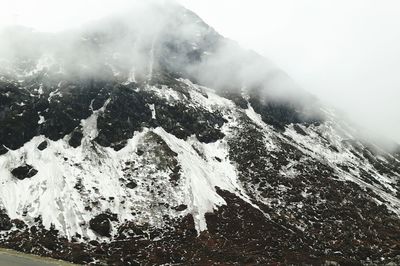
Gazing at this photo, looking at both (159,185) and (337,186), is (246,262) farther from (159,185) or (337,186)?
(337,186)

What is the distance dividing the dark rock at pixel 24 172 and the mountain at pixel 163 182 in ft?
1.35

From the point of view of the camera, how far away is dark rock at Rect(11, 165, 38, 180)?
434 feet

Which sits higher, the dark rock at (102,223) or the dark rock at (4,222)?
the dark rock at (102,223)

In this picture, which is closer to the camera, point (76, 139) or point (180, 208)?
point (180, 208)

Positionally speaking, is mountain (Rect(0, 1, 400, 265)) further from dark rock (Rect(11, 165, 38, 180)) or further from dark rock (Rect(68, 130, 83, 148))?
dark rock (Rect(68, 130, 83, 148))

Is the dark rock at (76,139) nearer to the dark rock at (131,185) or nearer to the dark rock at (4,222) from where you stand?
the dark rock at (131,185)

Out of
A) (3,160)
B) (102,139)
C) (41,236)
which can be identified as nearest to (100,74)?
(102,139)

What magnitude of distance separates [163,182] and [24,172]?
130 feet

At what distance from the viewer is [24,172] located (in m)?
134

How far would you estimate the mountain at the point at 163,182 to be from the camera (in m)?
113

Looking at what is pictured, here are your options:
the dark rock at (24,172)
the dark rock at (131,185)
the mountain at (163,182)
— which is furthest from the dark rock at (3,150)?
the dark rock at (131,185)

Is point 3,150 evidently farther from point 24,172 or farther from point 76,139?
point 76,139

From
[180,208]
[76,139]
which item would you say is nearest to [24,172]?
[76,139]

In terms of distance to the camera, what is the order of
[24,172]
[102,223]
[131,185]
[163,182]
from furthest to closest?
[163,182] < [131,185] < [24,172] < [102,223]
